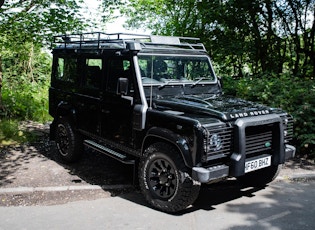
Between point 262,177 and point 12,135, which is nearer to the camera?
point 262,177

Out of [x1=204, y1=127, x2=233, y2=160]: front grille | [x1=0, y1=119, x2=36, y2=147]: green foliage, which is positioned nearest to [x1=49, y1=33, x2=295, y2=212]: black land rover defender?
[x1=204, y1=127, x2=233, y2=160]: front grille

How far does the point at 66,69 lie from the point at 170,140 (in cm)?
327

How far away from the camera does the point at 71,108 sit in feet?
21.4

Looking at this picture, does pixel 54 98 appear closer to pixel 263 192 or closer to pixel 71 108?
pixel 71 108

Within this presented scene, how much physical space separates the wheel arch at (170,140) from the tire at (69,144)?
6.79ft

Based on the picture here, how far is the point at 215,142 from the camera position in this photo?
4.14m

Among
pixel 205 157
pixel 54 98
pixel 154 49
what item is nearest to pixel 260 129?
pixel 205 157

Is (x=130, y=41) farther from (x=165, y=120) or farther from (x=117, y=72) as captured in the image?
(x=165, y=120)

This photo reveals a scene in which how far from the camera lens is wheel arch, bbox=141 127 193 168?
4148 millimetres


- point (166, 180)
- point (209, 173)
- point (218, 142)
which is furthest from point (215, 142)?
point (166, 180)

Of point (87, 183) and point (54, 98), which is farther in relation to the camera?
point (54, 98)

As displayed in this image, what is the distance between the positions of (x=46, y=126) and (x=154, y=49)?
18.2ft

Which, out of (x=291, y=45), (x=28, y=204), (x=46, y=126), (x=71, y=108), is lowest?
(x=28, y=204)

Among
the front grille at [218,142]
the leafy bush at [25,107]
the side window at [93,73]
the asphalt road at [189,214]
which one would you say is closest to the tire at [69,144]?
the side window at [93,73]
